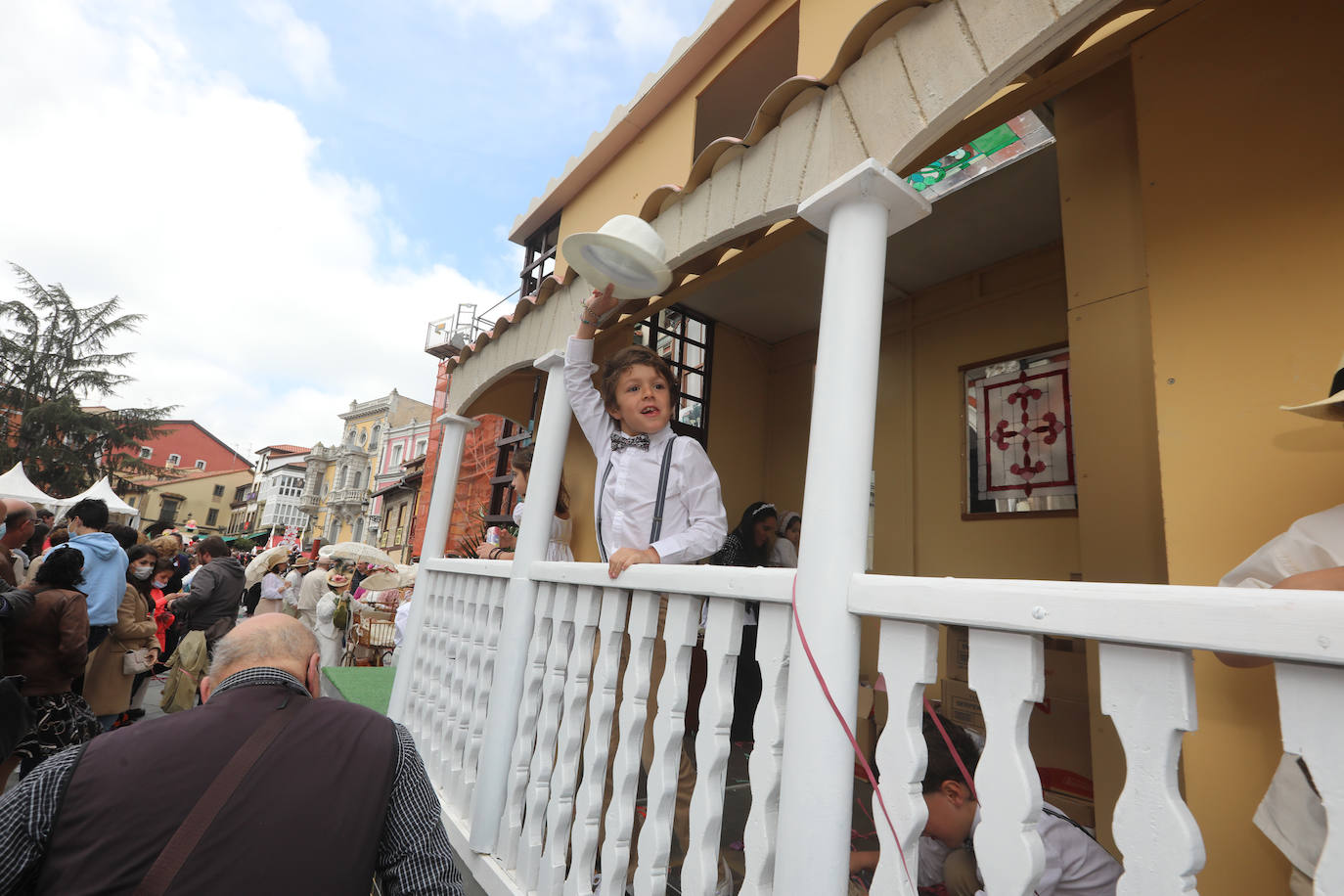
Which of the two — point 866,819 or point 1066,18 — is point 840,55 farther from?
point 866,819

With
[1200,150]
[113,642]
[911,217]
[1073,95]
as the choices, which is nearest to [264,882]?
[911,217]

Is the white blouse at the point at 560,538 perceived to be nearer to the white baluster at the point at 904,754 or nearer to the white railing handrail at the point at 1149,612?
the white baluster at the point at 904,754

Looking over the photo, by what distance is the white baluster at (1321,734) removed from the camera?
0.82 metres

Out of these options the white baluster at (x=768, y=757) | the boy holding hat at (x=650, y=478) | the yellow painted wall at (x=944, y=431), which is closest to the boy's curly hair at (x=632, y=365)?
the boy holding hat at (x=650, y=478)

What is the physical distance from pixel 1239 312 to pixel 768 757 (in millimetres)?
2074

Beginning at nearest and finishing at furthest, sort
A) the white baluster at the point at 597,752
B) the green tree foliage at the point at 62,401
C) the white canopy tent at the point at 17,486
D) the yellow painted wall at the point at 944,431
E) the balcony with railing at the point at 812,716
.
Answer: the balcony with railing at the point at 812,716 < the white baluster at the point at 597,752 < the yellow painted wall at the point at 944,431 < the white canopy tent at the point at 17,486 < the green tree foliage at the point at 62,401

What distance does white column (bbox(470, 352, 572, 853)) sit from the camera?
2648 millimetres

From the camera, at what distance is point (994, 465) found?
178 inches

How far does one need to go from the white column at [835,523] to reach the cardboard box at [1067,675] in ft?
10.2

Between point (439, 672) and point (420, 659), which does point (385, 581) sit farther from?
point (439, 672)

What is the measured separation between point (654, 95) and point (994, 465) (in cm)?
435

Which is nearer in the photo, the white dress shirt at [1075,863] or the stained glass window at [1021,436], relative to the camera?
the white dress shirt at [1075,863]

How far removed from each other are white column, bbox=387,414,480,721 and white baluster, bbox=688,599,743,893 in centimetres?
→ 272

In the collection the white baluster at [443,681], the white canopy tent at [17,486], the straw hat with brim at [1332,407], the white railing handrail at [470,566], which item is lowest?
the white baluster at [443,681]
